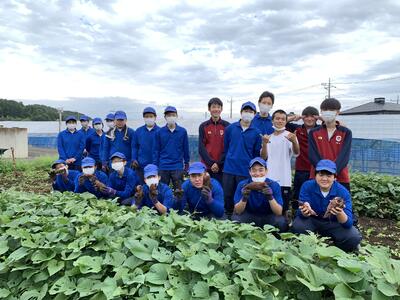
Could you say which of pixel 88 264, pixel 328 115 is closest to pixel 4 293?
pixel 88 264

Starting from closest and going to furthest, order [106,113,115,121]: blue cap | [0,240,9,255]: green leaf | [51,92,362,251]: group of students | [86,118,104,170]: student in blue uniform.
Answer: [0,240,9,255]: green leaf < [51,92,362,251]: group of students < [106,113,115,121]: blue cap < [86,118,104,170]: student in blue uniform

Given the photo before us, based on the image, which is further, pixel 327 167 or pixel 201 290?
pixel 327 167

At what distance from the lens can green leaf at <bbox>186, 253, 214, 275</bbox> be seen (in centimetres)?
199

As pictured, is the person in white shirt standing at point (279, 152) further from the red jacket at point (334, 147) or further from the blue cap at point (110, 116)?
the blue cap at point (110, 116)

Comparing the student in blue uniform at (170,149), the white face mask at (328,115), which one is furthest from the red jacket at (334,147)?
the student in blue uniform at (170,149)

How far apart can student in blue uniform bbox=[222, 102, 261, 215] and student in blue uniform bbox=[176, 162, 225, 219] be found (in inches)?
23.3

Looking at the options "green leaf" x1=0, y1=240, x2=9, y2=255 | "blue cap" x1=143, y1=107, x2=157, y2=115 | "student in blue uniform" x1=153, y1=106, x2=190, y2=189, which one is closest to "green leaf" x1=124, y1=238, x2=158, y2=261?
"green leaf" x1=0, y1=240, x2=9, y2=255

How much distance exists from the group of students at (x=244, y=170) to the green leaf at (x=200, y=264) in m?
1.28

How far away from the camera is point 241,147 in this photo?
5.06m

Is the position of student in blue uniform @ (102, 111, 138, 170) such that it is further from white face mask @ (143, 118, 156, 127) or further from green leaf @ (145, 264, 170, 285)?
green leaf @ (145, 264, 170, 285)

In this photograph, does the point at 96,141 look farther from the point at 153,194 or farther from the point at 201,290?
the point at 201,290

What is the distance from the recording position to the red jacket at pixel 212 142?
5.57 meters

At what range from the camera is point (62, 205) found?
12.4ft

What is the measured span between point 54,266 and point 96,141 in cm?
533
